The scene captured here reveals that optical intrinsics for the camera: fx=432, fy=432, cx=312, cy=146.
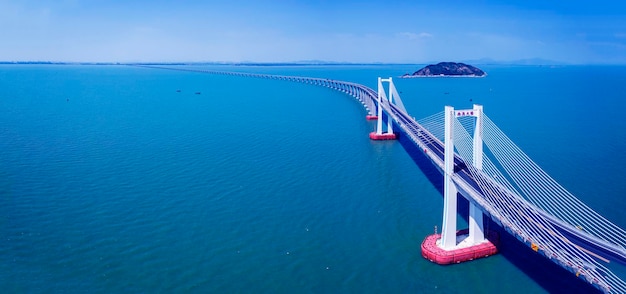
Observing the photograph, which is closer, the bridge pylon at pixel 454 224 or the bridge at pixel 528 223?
the bridge at pixel 528 223

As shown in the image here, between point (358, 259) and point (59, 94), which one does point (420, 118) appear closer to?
point (358, 259)

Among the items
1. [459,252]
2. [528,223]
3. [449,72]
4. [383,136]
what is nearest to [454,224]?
[459,252]

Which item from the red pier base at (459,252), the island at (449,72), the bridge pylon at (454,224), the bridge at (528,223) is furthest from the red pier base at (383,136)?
the island at (449,72)

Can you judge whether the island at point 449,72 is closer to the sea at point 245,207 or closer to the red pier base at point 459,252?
the sea at point 245,207

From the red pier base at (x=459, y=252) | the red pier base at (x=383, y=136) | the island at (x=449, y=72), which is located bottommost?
the red pier base at (x=459, y=252)

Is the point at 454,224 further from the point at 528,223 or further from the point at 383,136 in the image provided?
the point at 383,136

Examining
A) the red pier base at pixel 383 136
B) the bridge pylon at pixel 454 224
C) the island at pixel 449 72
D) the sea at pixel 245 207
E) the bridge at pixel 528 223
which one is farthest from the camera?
the island at pixel 449 72

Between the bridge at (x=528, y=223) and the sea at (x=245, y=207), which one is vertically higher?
the bridge at (x=528, y=223)
